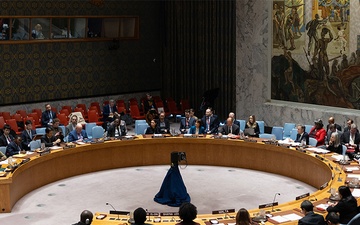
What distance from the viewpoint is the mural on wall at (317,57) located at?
18.9 metres

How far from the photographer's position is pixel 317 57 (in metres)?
19.8

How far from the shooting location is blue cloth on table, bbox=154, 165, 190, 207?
515 inches

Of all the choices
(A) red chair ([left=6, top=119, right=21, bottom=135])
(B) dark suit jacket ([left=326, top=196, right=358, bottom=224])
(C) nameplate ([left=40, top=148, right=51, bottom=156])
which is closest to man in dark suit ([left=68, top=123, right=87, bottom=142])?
(C) nameplate ([left=40, top=148, right=51, bottom=156])

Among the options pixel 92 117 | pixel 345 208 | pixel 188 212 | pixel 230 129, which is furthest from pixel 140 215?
pixel 92 117

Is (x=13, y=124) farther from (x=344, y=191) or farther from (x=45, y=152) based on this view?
(x=344, y=191)

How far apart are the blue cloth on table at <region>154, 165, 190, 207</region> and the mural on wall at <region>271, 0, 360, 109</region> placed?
7.83 m

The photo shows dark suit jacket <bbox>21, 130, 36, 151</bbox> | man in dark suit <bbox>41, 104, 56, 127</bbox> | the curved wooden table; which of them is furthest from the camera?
man in dark suit <bbox>41, 104, 56, 127</bbox>

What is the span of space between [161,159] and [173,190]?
379 cm

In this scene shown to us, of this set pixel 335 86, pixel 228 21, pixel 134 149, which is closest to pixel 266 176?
pixel 134 149

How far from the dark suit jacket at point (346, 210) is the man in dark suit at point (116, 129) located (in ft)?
28.3

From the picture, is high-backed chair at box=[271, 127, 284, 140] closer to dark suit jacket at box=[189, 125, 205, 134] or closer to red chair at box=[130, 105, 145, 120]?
dark suit jacket at box=[189, 125, 205, 134]

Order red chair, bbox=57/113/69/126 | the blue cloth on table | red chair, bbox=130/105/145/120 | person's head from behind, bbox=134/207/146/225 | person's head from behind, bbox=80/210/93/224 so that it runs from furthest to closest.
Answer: red chair, bbox=130/105/145/120, red chair, bbox=57/113/69/126, the blue cloth on table, person's head from behind, bbox=80/210/93/224, person's head from behind, bbox=134/207/146/225

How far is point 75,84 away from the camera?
2292 centimetres

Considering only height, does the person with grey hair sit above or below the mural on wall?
below
